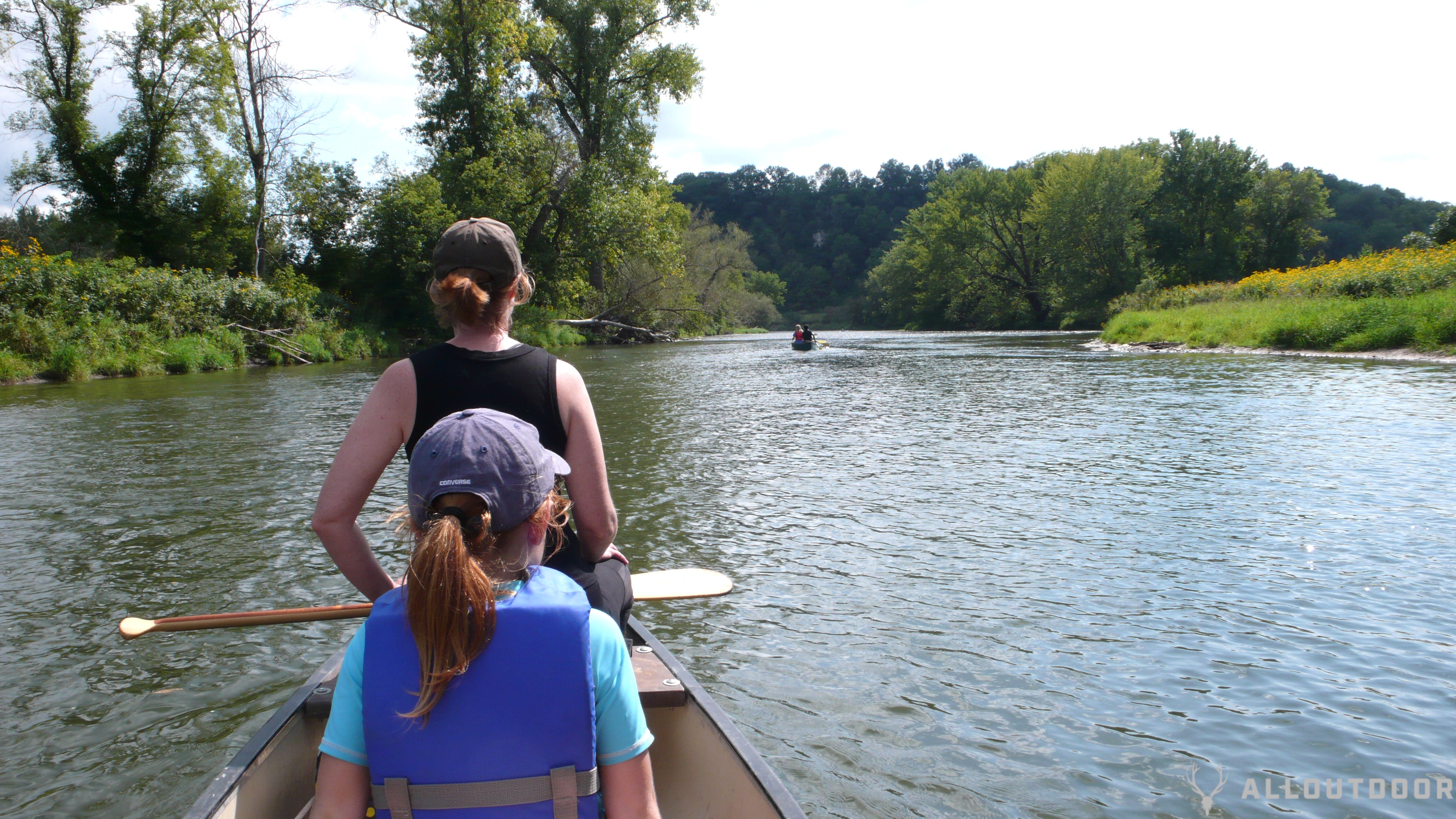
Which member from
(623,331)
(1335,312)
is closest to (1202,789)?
(1335,312)

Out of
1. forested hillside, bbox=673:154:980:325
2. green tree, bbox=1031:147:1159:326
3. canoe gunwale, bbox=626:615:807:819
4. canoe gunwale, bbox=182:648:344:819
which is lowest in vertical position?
canoe gunwale, bbox=626:615:807:819

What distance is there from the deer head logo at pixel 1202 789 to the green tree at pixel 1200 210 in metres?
51.9

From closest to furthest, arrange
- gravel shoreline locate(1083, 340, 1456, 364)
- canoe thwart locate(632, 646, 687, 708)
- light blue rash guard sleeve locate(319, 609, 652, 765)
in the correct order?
light blue rash guard sleeve locate(319, 609, 652, 765) → canoe thwart locate(632, 646, 687, 708) → gravel shoreline locate(1083, 340, 1456, 364)

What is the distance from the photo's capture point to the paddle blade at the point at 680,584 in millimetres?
3383

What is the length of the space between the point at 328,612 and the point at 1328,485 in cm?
720

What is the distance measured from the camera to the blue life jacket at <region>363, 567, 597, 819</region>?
1386mm

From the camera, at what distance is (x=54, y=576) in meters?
5.34

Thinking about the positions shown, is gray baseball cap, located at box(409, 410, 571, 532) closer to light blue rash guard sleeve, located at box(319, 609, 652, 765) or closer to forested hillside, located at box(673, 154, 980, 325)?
light blue rash guard sleeve, located at box(319, 609, 652, 765)

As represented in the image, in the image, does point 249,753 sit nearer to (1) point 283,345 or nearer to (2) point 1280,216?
(1) point 283,345

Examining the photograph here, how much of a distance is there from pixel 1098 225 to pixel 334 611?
55.7 m

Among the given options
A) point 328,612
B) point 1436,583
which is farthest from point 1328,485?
point 328,612

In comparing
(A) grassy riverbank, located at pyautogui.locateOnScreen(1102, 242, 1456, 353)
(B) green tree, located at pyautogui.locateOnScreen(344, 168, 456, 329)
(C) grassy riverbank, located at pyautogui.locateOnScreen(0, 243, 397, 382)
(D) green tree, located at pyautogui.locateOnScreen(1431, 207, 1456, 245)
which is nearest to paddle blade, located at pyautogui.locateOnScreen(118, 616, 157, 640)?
(C) grassy riverbank, located at pyautogui.locateOnScreen(0, 243, 397, 382)

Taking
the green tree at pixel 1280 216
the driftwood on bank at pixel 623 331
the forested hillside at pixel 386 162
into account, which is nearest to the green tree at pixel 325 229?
the forested hillside at pixel 386 162

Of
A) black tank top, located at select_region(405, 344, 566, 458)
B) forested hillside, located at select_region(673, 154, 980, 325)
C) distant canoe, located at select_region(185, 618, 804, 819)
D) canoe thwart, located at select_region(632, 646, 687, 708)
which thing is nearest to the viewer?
distant canoe, located at select_region(185, 618, 804, 819)
